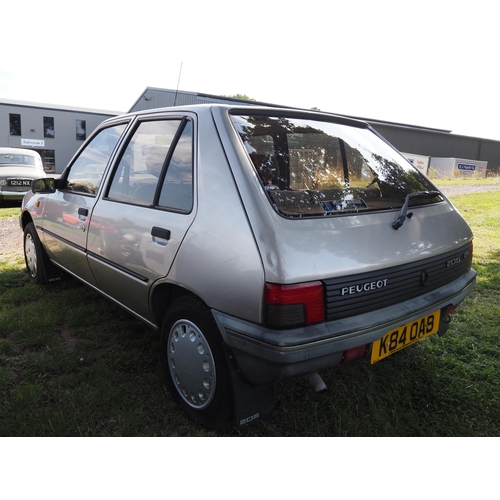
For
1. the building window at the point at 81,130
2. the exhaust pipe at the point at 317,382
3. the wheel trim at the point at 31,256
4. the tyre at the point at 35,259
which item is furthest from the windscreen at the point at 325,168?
the building window at the point at 81,130

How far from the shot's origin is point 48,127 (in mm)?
38875

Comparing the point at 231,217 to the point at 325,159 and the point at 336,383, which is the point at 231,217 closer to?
the point at 325,159

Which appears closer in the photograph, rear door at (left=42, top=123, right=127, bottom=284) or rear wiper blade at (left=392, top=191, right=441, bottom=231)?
rear wiper blade at (left=392, top=191, right=441, bottom=231)

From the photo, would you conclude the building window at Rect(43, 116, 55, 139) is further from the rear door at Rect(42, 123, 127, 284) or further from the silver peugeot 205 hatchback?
the silver peugeot 205 hatchback

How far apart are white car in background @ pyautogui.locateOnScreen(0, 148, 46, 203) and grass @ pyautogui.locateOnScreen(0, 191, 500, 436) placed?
28.9 ft

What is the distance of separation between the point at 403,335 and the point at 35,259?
12.8 feet

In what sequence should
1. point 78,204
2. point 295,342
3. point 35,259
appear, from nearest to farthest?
1. point 295,342
2. point 78,204
3. point 35,259

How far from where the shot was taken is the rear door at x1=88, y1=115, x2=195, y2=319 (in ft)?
7.79

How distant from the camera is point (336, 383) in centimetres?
281

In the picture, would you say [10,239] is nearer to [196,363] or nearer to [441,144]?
[196,363]

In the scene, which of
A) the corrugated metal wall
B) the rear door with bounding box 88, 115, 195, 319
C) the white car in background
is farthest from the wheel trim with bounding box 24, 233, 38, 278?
the corrugated metal wall

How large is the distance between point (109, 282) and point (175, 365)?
97 centimetres

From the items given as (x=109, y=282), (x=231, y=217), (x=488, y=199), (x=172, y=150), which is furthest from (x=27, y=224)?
(x=488, y=199)

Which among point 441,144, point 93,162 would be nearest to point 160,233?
point 93,162
